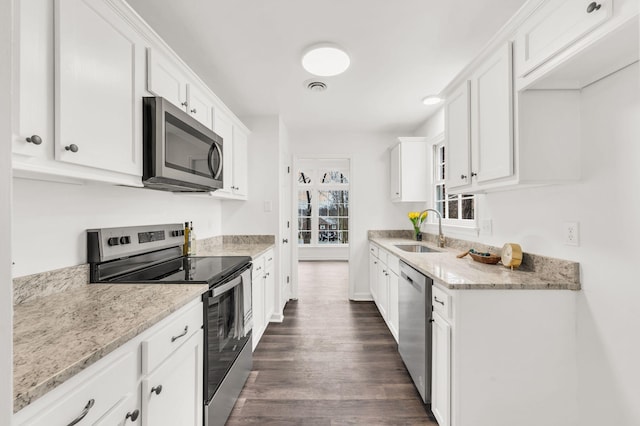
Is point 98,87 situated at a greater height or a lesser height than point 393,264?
greater

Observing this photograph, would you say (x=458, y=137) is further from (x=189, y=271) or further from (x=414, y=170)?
(x=189, y=271)

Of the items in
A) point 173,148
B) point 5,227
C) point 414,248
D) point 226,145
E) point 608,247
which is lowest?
point 414,248

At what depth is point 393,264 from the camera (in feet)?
9.32

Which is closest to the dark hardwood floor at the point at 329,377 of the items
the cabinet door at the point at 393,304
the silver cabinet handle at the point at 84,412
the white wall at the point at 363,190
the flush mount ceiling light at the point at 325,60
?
the cabinet door at the point at 393,304

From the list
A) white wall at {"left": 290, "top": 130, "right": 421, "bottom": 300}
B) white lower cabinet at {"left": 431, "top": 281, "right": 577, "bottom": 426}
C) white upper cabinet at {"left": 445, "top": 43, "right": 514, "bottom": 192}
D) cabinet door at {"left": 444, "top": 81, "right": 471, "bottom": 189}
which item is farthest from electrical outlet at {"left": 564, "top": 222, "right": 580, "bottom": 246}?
white wall at {"left": 290, "top": 130, "right": 421, "bottom": 300}

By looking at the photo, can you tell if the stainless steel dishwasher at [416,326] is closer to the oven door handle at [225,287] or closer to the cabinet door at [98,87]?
the oven door handle at [225,287]

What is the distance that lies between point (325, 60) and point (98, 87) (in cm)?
151

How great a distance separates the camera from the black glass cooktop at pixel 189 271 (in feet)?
5.12

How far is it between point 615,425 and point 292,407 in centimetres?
164

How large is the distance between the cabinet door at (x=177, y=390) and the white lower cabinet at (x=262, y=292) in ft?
3.43

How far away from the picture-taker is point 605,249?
137 centimetres

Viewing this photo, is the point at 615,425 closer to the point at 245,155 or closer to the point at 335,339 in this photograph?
the point at 335,339

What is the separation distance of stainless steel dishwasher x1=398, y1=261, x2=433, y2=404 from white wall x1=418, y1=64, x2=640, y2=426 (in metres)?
0.73

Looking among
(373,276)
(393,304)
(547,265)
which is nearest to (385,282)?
(393,304)
